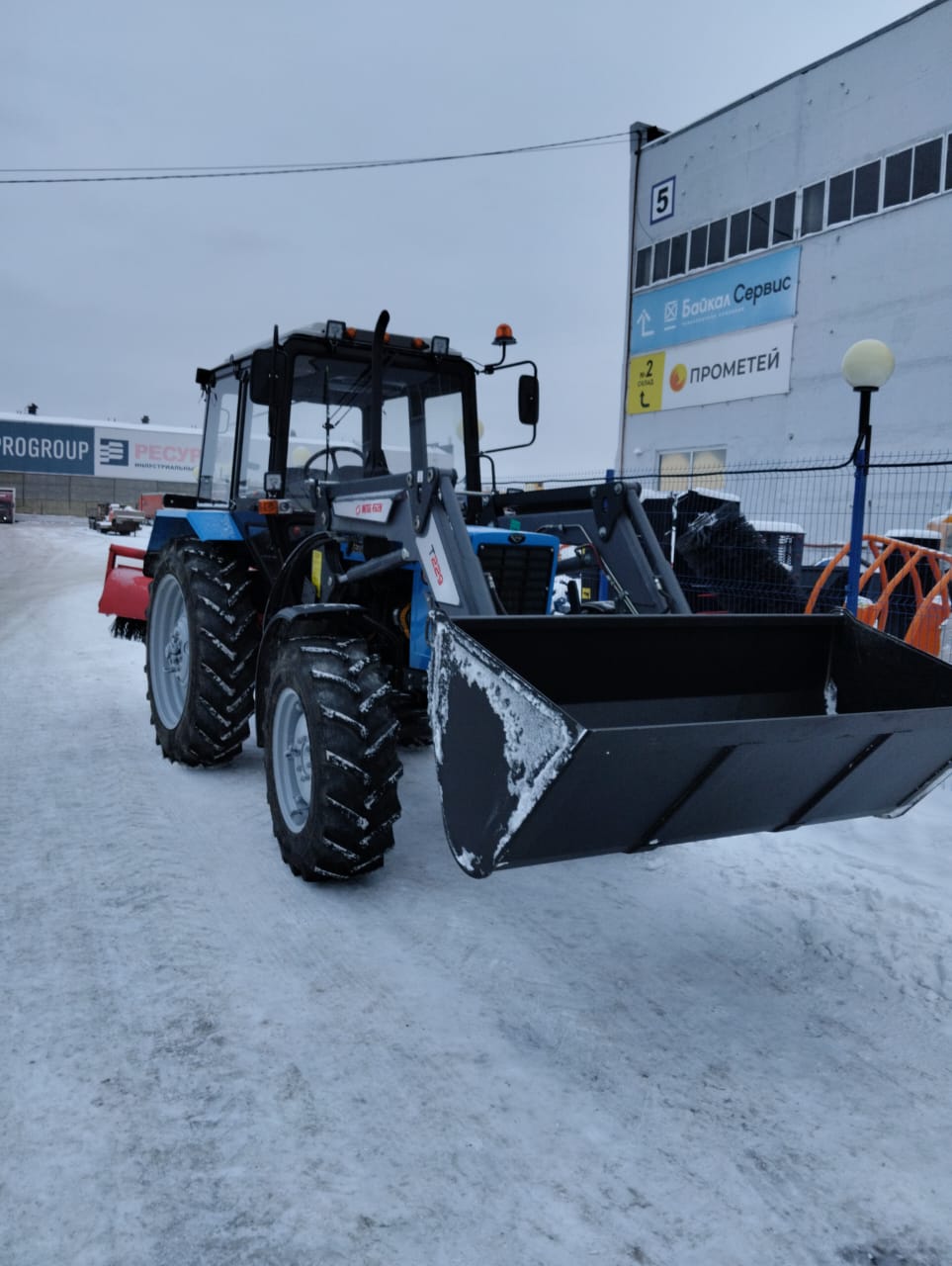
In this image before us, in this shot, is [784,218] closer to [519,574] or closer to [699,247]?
[699,247]

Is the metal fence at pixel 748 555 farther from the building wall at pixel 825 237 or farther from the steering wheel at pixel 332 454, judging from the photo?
the building wall at pixel 825 237

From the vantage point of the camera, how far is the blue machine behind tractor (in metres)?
2.64

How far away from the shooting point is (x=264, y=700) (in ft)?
13.3

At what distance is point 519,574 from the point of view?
430 cm

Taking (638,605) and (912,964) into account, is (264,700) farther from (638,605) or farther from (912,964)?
(912,964)

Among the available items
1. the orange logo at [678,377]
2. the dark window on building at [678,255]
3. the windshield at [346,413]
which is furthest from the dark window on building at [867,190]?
the windshield at [346,413]

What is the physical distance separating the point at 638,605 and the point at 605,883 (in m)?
1.20

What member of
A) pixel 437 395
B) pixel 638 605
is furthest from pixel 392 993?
pixel 437 395

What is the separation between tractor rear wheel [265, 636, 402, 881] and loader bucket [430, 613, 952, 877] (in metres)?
0.54

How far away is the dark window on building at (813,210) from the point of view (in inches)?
752

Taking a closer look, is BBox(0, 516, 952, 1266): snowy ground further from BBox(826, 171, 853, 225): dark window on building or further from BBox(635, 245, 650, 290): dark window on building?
BBox(635, 245, 650, 290): dark window on building

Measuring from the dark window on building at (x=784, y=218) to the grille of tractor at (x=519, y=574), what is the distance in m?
18.1

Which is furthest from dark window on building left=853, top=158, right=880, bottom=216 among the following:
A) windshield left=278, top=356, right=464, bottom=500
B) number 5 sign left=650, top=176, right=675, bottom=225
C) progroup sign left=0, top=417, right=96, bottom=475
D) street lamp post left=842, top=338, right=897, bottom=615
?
progroup sign left=0, top=417, right=96, bottom=475

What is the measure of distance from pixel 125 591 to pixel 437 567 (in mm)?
5200
